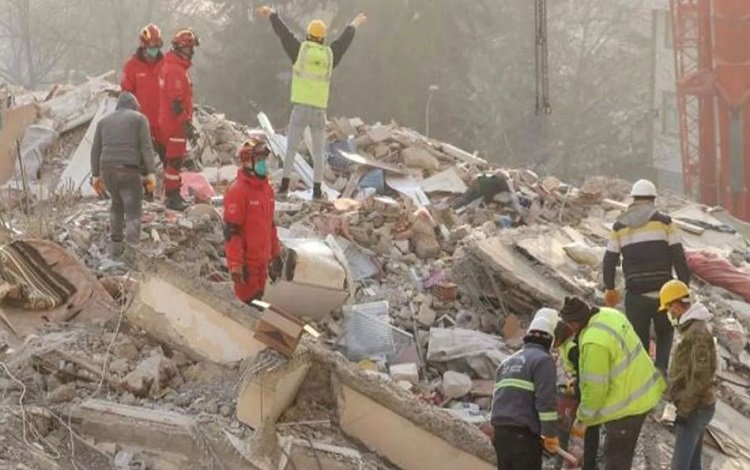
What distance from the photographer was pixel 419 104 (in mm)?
24094

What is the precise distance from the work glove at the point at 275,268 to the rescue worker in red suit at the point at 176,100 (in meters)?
2.39

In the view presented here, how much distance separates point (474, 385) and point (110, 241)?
3269 mm

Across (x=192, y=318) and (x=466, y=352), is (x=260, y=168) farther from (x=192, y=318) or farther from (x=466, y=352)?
(x=466, y=352)

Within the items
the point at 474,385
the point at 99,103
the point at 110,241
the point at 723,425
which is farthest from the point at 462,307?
the point at 99,103

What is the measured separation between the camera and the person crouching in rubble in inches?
217

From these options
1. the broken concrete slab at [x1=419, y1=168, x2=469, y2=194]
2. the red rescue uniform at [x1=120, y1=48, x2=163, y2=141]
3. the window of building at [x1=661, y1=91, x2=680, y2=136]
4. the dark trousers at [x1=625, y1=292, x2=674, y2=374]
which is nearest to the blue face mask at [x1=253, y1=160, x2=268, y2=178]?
the dark trousers at [x1=625, y1=292, x2=674, y2=374]

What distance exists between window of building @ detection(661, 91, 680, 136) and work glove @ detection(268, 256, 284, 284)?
2537 cm

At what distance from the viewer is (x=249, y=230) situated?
7.10 m

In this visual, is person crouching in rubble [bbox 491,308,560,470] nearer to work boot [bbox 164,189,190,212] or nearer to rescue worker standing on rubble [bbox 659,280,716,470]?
rescue worker standing on rubble [bbox 659,280,716,470]

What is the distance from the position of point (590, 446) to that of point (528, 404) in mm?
949

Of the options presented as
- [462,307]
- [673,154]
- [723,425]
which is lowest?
[673,154]

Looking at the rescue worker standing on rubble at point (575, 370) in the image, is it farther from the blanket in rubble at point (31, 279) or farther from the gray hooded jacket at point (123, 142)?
the gray hooded jacket at point (123, 142)

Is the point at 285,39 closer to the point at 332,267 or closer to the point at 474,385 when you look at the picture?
the point at 332,267

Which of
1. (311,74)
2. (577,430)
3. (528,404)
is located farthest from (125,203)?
(528,404)
